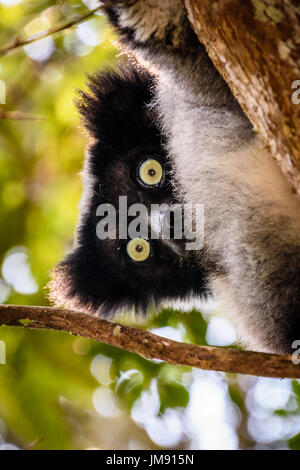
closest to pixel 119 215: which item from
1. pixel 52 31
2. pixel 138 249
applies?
pixel 138 249

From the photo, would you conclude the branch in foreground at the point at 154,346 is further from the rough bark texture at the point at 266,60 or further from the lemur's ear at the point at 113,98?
the lemur's ear at the point at 113,98

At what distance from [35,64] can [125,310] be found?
7.27 ft

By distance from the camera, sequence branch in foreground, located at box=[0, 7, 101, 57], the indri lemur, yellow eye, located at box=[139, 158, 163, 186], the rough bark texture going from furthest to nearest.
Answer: yellow eye, located at box=[139, 158, 163, 186], the indri lemur, branch in foreground, located at box=[0, 7, 101, 57], the rough bark texture

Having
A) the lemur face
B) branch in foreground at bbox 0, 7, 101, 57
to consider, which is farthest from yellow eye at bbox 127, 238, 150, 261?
branch in foreground at bbox 0, 7, 101, 57

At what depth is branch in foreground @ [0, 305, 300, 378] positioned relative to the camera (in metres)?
1.79

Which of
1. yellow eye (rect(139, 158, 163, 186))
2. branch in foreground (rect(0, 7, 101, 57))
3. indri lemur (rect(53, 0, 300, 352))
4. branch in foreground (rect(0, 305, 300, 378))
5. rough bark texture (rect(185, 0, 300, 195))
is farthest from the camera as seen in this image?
yellow eye (rect(139, 158, 163, 186))

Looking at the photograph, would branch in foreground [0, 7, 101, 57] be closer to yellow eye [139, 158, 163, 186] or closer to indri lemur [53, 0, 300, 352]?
indri lemur [53, 0, 300, 352]

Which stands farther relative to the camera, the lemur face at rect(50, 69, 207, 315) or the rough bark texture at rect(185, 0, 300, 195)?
the lemur face at rect(50, 69, 207, 315)

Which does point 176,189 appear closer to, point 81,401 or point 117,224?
point 117,224

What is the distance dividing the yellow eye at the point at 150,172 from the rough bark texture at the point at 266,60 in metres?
1.31

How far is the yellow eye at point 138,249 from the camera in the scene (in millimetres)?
2918

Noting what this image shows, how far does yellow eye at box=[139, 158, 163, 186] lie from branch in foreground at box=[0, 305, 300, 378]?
42.5 inches

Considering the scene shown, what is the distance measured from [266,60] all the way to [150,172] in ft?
4.90

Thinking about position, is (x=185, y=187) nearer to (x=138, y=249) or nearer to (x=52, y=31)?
(x=138, y=249)
